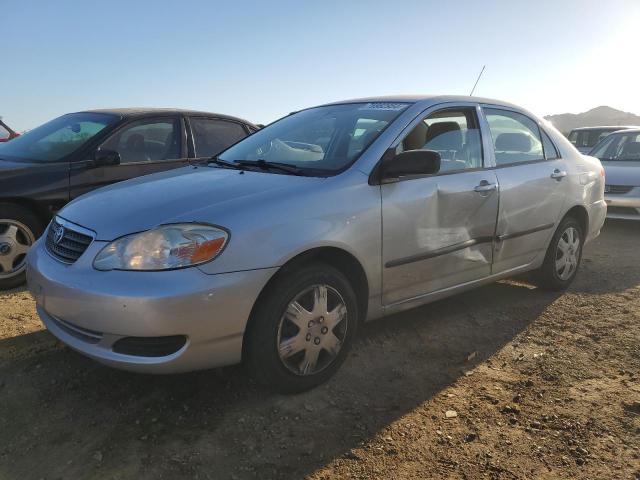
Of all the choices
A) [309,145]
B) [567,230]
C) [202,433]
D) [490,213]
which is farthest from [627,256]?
[202,433]

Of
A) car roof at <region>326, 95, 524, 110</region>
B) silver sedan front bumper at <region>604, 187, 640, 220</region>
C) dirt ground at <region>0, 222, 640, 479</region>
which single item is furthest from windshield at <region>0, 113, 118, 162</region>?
silver sedan front bumper at <region>604, 187, 640, 220</region>

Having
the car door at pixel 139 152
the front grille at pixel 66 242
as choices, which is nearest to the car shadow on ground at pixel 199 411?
the front grille at pixel 66 242

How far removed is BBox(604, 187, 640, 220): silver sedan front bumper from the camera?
7.57m

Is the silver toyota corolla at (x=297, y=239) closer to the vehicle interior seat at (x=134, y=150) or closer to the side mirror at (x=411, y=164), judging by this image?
the side mirror at (x=411, y=164)

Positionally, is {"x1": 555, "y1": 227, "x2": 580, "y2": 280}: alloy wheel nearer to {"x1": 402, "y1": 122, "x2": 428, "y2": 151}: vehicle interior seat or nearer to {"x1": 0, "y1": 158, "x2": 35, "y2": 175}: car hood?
{"x1": 402, "y1": 122, "x2": 428, "y2": 151}: vehicle interior seat

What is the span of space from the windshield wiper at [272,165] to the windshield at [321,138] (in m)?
0.04

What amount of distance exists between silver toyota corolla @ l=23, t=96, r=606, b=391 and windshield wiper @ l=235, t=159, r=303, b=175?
15 millimetres

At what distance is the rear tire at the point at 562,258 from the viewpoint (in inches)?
178

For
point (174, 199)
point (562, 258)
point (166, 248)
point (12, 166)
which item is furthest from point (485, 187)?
point (12, 166)

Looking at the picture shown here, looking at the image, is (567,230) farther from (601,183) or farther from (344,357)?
(344,357)

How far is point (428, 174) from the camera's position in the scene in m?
3.34

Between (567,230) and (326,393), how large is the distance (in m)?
2.81

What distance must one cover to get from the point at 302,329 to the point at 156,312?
Answer: 76 centimetres

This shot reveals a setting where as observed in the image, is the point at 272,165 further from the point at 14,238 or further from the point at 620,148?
the point at 620,148
